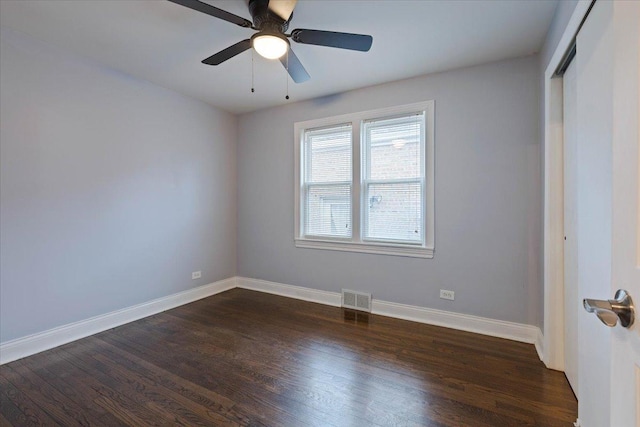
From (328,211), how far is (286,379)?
6.92 feet

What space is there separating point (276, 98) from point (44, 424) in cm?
362

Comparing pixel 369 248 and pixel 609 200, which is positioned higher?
pixel 609 200

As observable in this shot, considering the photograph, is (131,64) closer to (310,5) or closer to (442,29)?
(310,5)

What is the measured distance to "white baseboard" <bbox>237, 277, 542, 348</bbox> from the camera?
260 centimetres

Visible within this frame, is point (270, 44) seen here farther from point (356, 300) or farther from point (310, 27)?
point (356, 300)

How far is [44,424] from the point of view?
1.63 meters

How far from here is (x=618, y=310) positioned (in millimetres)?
697

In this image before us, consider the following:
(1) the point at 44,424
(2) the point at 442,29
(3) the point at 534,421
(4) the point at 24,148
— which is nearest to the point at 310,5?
(2) the point at 442,29

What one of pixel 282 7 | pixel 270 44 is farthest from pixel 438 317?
pixel 282 7

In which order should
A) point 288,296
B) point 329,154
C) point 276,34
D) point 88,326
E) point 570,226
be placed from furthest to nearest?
point 288,296
point 329,154
point 88,326
point 570,226
point 276,34

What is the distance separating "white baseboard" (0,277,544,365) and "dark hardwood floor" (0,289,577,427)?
0.34ft

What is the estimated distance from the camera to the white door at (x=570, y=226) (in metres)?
1.85

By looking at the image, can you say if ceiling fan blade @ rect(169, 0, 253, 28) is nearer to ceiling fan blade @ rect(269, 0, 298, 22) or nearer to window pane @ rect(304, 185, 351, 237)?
ceiling fan blade @ rect(269, 0, 298, 22)

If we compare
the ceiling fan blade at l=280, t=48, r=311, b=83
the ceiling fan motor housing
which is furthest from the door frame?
the ceiling fan motor housing
